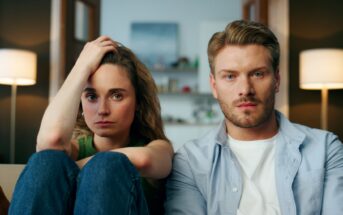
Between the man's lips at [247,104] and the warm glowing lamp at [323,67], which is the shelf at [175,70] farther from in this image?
the man's lips at [247,104]

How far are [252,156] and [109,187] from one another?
0.61 meters

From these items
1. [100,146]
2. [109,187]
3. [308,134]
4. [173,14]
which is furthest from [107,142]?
[173,14]

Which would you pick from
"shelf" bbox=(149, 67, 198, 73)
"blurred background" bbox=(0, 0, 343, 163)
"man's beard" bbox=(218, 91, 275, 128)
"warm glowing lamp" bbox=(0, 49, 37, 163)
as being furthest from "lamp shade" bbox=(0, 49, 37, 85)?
"shelf" bbox=(149, 67, 198, 73)

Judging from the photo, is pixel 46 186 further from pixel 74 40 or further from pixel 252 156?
pixel 74 40

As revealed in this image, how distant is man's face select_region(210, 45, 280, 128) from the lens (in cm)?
138

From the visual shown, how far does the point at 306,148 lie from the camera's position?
4.56ft

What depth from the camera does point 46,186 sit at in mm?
1062

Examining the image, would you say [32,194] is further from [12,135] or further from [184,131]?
[184,131]

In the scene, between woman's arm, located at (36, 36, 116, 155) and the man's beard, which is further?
the man's beard

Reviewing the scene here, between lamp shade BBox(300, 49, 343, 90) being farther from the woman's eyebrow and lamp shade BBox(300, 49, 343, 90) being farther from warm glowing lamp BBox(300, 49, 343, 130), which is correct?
the woman's eyebrow

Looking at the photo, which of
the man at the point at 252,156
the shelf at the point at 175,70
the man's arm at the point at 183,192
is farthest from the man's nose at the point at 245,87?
the shelf at the point at 175,70

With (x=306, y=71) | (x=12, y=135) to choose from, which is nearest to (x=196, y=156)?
(x=306, y=71)

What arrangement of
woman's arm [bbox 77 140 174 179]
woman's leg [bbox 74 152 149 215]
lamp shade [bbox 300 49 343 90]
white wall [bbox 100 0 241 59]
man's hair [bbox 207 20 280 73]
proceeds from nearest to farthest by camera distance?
woman's leg [bbox 74 152 149 215], woman's arm [bbox 77 140 174 179], man's hair [bbox 207 20 280 73], lamp shade [bbox 300 49 343 90], white wall [bbox 100 0 241 59]

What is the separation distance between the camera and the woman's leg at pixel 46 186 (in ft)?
3.39
